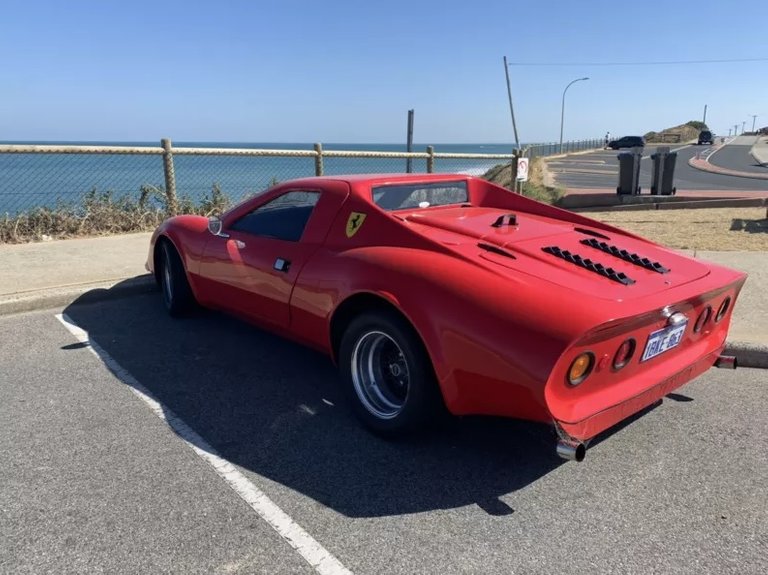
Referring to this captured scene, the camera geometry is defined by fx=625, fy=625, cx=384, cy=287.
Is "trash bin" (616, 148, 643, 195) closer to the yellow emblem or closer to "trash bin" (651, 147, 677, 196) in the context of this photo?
"trash bin" (651, 147, 677, 196)

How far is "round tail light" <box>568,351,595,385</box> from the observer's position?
258cm

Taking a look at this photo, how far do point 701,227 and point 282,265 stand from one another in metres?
8.16

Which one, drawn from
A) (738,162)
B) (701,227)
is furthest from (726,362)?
(738,162)

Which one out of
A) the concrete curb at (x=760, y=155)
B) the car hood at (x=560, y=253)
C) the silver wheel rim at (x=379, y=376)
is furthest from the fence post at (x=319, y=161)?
the concrete curb at (x=760, y=155)

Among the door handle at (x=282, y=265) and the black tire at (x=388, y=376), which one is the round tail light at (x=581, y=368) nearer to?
the black tire at (x=388, y=376)

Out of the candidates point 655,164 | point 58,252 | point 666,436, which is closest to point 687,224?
point 655,164

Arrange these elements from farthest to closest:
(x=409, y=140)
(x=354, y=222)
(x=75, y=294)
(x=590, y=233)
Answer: (x=409, y=140) → (x=75, y=294) → (x=590, y=233) → (x=354, y=222)

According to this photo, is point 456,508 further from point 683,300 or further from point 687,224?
point 687,224

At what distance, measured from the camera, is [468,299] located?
2775mm

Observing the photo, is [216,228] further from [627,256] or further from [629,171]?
[629,171]

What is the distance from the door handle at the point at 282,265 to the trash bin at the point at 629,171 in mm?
11830

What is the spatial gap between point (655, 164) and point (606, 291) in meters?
12.6

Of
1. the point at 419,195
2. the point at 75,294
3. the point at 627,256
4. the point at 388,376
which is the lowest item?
the point at 75,294

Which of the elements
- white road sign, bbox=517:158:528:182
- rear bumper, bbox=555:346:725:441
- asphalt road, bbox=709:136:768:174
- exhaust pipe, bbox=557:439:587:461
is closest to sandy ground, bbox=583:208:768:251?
white road sign, bbox=517:158:528:182
